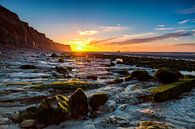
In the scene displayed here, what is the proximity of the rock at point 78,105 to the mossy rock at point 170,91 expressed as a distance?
4.52m

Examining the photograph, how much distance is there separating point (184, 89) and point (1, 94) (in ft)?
35.4

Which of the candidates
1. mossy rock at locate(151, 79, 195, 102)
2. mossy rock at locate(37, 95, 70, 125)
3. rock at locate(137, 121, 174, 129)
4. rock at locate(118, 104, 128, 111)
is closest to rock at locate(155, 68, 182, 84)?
mossy rock at locate(151, 79, 195, 102)

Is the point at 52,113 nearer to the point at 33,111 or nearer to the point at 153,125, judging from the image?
the point at 33,111

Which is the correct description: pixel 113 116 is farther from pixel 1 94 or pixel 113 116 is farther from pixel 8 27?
pixel 8 27

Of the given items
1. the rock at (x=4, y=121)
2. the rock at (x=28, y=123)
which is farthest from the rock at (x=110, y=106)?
the rock at (x=4, y=121)

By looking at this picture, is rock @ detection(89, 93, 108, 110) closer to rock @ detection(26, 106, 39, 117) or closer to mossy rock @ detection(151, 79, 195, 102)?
rock @ detection(26, 106, 39, 117)

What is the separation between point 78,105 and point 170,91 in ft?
19.6

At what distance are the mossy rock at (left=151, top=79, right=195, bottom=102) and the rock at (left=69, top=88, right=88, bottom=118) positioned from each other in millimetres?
4518

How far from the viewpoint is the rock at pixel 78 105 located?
27.7 ft

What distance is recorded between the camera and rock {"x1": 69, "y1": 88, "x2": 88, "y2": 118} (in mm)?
8453

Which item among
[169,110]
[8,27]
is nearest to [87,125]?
[169,110]

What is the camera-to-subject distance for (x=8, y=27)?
104000 millimetres

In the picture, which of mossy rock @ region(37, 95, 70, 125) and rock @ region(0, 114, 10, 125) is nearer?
rock @ region(0, 114, 10, 125)

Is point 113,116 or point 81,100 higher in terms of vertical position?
point 81,100
